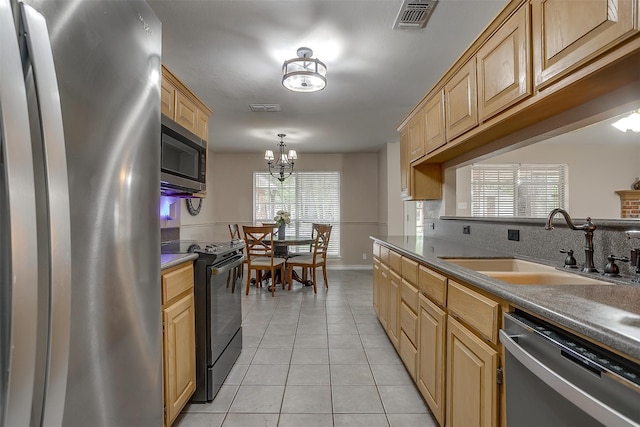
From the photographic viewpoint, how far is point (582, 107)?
4.94ft

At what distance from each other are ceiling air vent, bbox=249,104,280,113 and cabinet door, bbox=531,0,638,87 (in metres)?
2.83

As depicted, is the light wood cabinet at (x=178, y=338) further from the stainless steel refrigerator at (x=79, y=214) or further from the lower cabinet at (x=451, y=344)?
the lower cabinet at (x=451, y=344)

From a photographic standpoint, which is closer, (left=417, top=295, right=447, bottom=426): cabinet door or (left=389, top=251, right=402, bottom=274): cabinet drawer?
(left=417, top=295, right=447, bottom=426): cabinet door

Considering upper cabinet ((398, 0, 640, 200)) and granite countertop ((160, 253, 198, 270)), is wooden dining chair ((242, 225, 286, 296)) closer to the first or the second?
granite countertop ((160, 253, 198, 270))

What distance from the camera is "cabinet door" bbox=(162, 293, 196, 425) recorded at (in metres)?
1.56

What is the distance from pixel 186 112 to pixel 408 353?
242 cm

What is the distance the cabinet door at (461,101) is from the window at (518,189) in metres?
0.81

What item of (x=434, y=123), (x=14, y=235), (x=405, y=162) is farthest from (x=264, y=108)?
(x=14, y=235)

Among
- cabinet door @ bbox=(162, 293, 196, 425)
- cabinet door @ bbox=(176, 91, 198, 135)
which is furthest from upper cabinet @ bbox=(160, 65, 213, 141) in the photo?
cabinet door @ bbox=(162, 293, 196, 425)

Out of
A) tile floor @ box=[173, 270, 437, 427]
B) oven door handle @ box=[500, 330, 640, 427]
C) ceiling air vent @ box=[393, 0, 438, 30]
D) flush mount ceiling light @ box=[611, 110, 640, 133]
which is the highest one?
ceiling air vent @ box=[393, 0, 438, 30]

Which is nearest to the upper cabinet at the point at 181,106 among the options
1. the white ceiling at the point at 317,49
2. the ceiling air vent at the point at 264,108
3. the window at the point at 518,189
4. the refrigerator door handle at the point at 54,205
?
the white ceiling at the point at 317,49

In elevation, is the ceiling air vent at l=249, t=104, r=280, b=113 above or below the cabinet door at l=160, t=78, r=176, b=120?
above

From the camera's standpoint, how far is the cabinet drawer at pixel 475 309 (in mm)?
1136

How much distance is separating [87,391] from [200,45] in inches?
94.1
